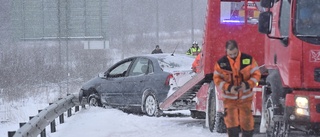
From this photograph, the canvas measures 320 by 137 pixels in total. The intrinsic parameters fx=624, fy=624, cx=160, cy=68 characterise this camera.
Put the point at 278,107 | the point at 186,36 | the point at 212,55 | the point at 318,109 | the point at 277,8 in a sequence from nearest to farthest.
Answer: the point at 318,109 → the point at 278,107 → the point at 277,8 → the point at 212,55 → the point at 186,36

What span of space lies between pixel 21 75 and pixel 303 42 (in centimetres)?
2287

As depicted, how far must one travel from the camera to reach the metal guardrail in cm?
914

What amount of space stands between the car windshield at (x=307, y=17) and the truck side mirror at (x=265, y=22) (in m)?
0.57

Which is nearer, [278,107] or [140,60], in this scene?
[278,107]

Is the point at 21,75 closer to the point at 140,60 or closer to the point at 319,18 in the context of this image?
the point at 140,60

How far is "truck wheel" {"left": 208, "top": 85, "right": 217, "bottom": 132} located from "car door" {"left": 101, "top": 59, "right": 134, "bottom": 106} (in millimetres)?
4445

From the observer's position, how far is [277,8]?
9312mm

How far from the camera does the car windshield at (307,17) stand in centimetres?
845

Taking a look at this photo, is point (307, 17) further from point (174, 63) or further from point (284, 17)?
point (174, 63)

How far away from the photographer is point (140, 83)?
15023 millimetres

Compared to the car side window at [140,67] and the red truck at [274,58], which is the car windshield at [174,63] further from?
the red truck at [274,58]

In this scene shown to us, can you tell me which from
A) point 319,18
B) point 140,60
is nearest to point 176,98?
point 140,60

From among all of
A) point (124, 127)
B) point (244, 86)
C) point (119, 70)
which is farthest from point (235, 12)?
point (119, 70)

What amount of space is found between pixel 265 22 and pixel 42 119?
4188 mm
